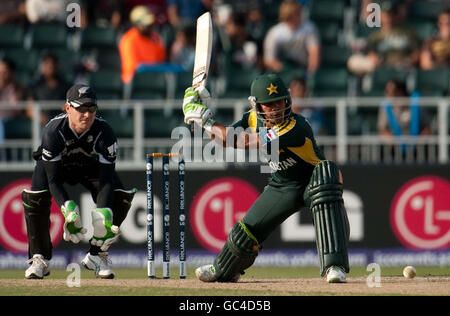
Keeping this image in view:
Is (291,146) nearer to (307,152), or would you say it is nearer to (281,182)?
(307,152)

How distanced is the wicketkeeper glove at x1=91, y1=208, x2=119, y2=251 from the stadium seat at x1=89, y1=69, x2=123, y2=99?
209 inches

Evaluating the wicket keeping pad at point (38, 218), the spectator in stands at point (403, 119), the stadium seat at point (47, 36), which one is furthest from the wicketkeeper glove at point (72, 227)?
the stadium seat at point (47, 36)

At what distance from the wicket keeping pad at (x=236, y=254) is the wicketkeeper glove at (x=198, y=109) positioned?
3.20ft

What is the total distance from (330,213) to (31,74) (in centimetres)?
726

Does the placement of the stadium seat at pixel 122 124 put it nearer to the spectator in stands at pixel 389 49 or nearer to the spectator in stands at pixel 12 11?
the spectator in stands at pixel 12 11

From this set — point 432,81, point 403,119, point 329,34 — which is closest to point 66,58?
point 329,34

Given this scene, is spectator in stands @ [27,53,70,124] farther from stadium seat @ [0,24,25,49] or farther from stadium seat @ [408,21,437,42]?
stadium seat @ [408,21,437,42]

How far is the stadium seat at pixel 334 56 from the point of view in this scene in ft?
50.8

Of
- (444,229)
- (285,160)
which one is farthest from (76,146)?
(444,229)

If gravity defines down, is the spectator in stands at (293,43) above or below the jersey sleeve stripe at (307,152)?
above

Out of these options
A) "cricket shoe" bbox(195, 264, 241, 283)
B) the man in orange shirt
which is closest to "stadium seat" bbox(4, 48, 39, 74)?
the man in orange shirt

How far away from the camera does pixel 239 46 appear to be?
15.2 meters

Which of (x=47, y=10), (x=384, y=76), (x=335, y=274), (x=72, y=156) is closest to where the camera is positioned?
(x=335, y=274)

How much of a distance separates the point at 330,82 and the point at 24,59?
432 cm
